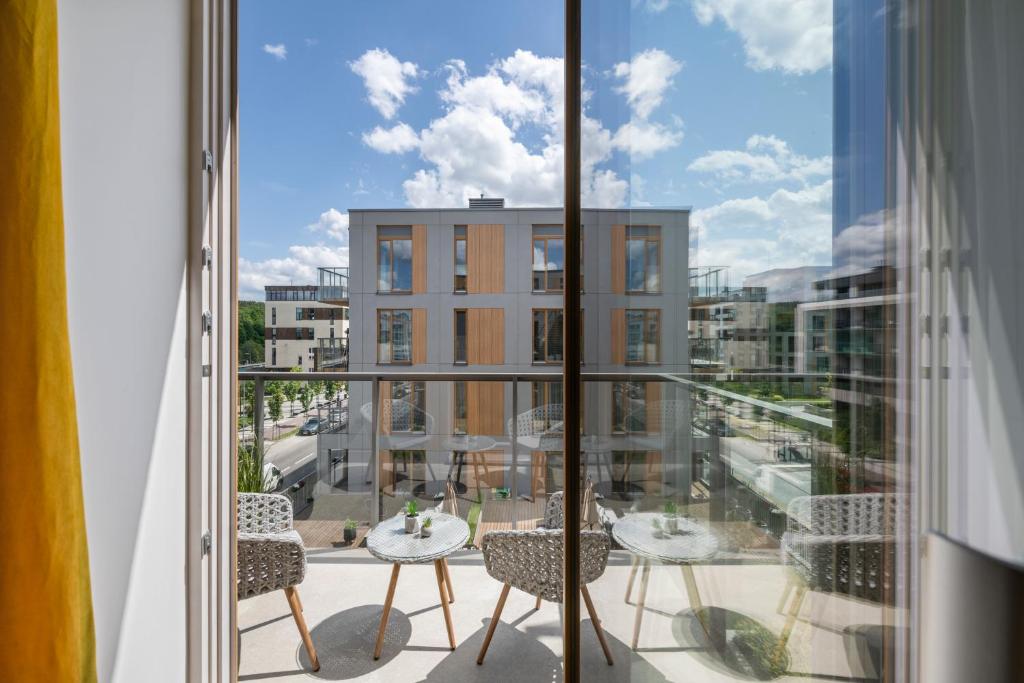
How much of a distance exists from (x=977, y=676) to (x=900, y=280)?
0.24m

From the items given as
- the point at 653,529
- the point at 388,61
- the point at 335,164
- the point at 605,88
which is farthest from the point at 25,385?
the point at 335,164

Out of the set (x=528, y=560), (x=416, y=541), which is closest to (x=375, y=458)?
(x=416, y=541)

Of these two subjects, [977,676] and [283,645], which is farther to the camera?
[283,645]

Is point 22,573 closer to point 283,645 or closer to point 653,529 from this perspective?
point 653,529

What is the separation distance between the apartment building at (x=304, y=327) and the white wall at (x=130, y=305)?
6.62 feet

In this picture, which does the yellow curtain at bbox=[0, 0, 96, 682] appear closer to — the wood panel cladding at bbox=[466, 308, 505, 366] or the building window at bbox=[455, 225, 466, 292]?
the wood panel cladding at bbox=[466, 308, 505, 366]

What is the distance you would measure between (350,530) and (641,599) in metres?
2.33

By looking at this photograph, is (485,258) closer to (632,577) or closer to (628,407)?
(628,407)

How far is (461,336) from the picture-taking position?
659 centimetres

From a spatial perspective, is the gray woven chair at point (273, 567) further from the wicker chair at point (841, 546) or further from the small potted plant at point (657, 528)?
the wicker chair at point (841, 546)

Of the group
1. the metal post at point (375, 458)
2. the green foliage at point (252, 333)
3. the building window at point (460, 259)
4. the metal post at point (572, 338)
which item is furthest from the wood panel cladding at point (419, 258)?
the metal post at point (572, 338)

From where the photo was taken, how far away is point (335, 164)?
4.98 metres

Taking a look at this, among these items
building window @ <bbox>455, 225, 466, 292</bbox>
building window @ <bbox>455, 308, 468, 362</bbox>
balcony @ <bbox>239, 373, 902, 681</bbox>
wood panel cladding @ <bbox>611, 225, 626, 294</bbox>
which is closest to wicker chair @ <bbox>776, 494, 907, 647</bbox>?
balcony @ <bbox>239, 373, 902, 681</bbox>

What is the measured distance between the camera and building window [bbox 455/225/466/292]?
22.0 ft
